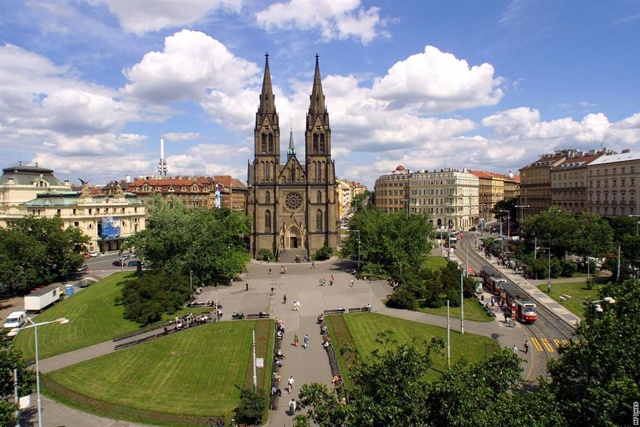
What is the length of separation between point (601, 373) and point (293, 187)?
6782 centimetres

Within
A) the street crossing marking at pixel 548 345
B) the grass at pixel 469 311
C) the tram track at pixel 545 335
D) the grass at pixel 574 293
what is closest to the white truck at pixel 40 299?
the grass at pixel 469 311

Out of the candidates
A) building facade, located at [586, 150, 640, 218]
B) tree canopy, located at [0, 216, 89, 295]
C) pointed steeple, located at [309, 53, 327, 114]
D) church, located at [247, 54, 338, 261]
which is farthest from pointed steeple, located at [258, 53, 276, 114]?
building facade, located at [586, 150, 640, 218]

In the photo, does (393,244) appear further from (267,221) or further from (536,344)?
(267,221)

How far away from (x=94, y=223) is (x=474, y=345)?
79413 millimetres

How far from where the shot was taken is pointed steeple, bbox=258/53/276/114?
82750 millimetres

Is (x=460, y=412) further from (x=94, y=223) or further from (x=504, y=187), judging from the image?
(x=504, y=187)

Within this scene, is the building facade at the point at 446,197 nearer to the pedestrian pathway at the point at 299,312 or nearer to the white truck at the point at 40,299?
the pedestrian pathway at the point at 299,312

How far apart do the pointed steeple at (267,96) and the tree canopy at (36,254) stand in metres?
37.7

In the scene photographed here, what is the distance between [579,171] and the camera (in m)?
94.5

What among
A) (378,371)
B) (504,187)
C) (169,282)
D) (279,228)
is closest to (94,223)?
(279,228)

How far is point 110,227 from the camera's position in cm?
9056

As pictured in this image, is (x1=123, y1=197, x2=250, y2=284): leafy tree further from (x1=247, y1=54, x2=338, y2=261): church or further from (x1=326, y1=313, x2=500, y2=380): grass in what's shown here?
(x1=247, y1=54, x2=338, y2=261): church

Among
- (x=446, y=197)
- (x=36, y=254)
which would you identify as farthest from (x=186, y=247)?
(x=446, y=197)

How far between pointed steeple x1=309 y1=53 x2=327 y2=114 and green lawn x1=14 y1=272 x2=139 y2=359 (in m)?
46.4
